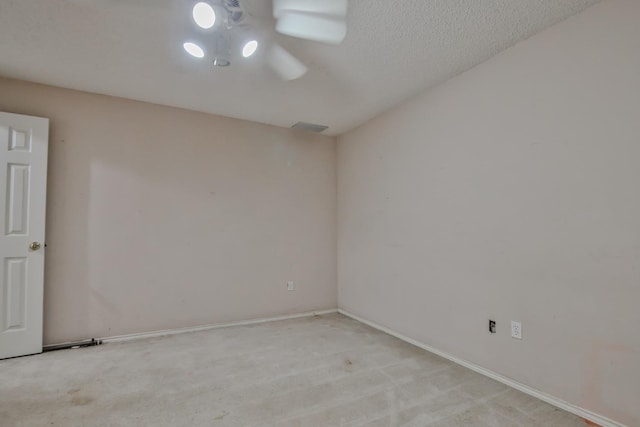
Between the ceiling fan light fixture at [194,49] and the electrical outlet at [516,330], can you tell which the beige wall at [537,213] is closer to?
the electrical outlet at [516,330]

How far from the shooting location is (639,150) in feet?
5.41

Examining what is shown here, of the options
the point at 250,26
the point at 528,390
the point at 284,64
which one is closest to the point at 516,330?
the point at 528,390

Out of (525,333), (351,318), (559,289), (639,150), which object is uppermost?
(639,150)

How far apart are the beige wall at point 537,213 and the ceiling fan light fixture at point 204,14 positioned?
199cm

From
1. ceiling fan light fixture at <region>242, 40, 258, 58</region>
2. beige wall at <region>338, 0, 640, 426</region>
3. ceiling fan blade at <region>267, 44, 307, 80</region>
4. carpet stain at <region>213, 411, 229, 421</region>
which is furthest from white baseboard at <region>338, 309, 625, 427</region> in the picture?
ceiling fan light fixture at <region>242, 40, 258, 58</region>

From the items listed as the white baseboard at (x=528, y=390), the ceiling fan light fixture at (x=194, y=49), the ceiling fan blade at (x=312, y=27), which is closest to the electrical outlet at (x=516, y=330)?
the white baseboard at (x=528, y=390)

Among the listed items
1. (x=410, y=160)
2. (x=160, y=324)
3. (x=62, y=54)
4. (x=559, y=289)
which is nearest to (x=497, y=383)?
(x=559, y=289)

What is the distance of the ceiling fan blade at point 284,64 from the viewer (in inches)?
91.4

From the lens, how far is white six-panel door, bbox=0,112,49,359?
8.55 feet

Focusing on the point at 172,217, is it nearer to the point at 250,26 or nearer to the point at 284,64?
the point at 284,64

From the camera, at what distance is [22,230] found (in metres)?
2.68

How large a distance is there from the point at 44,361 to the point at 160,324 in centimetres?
92

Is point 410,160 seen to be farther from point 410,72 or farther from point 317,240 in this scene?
point 317,240

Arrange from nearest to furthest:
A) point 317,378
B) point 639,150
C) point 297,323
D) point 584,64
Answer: point 639,150 < point 584,64 < point 317,378 < point 297,323
